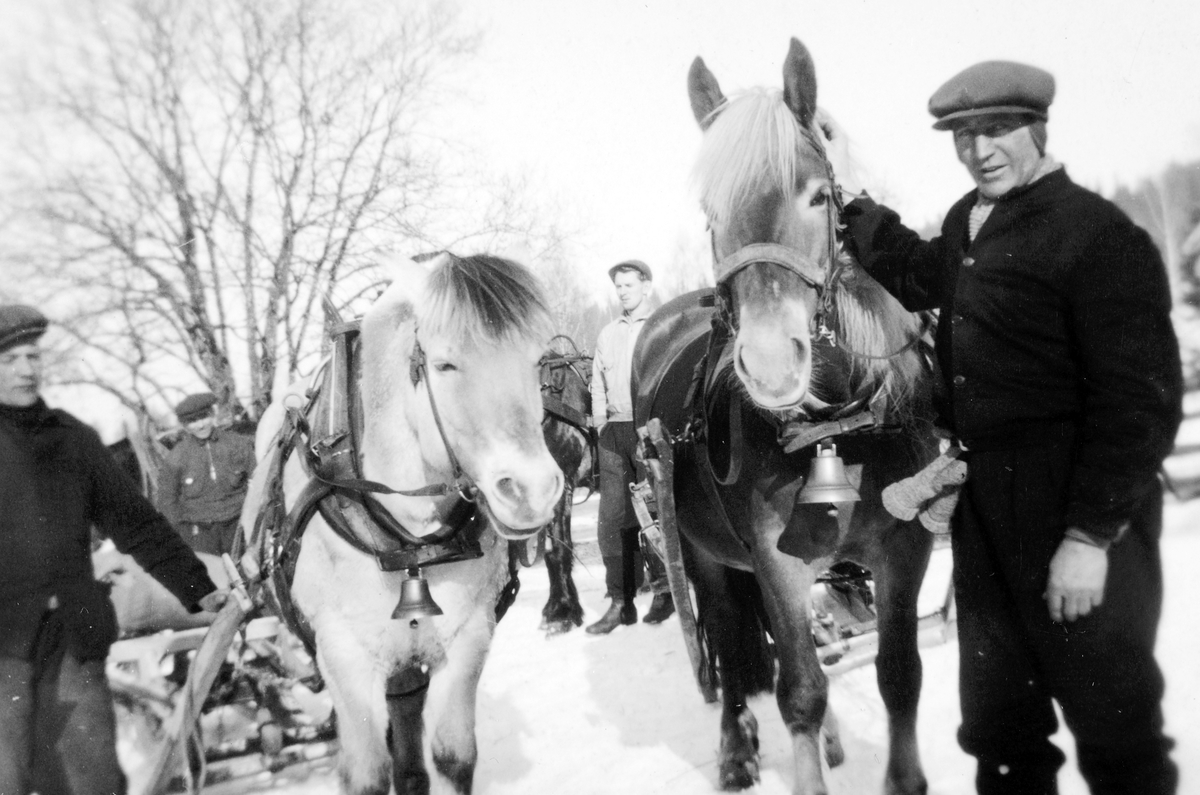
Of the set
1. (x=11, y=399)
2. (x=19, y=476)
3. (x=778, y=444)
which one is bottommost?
(x=778, y=444)

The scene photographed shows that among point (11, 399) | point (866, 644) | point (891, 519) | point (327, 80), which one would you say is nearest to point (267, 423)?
point (11, 399)

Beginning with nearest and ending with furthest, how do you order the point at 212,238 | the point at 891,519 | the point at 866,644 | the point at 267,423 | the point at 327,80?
the point at 891,519 < the point at 267,423 < the point at 866,644 < the point at 212,238 < the point at 327,80

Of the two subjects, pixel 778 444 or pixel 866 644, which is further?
pixel 866 644

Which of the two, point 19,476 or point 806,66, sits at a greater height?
point 806,66

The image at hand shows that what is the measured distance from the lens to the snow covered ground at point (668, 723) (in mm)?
3281

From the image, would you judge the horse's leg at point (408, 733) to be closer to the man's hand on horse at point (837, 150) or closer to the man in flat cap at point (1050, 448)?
the man in flat cap at point (1050, 448)

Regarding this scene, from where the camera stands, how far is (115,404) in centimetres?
718

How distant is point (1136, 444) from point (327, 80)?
25.1ft

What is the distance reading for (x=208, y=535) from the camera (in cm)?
592

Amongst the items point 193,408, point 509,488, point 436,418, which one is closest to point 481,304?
point 436,418

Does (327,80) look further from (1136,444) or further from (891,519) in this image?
(1136,444)

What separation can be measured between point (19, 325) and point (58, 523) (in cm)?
64

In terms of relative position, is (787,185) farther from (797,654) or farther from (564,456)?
(564,456)

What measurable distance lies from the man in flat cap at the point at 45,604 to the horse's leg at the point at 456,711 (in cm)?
104
